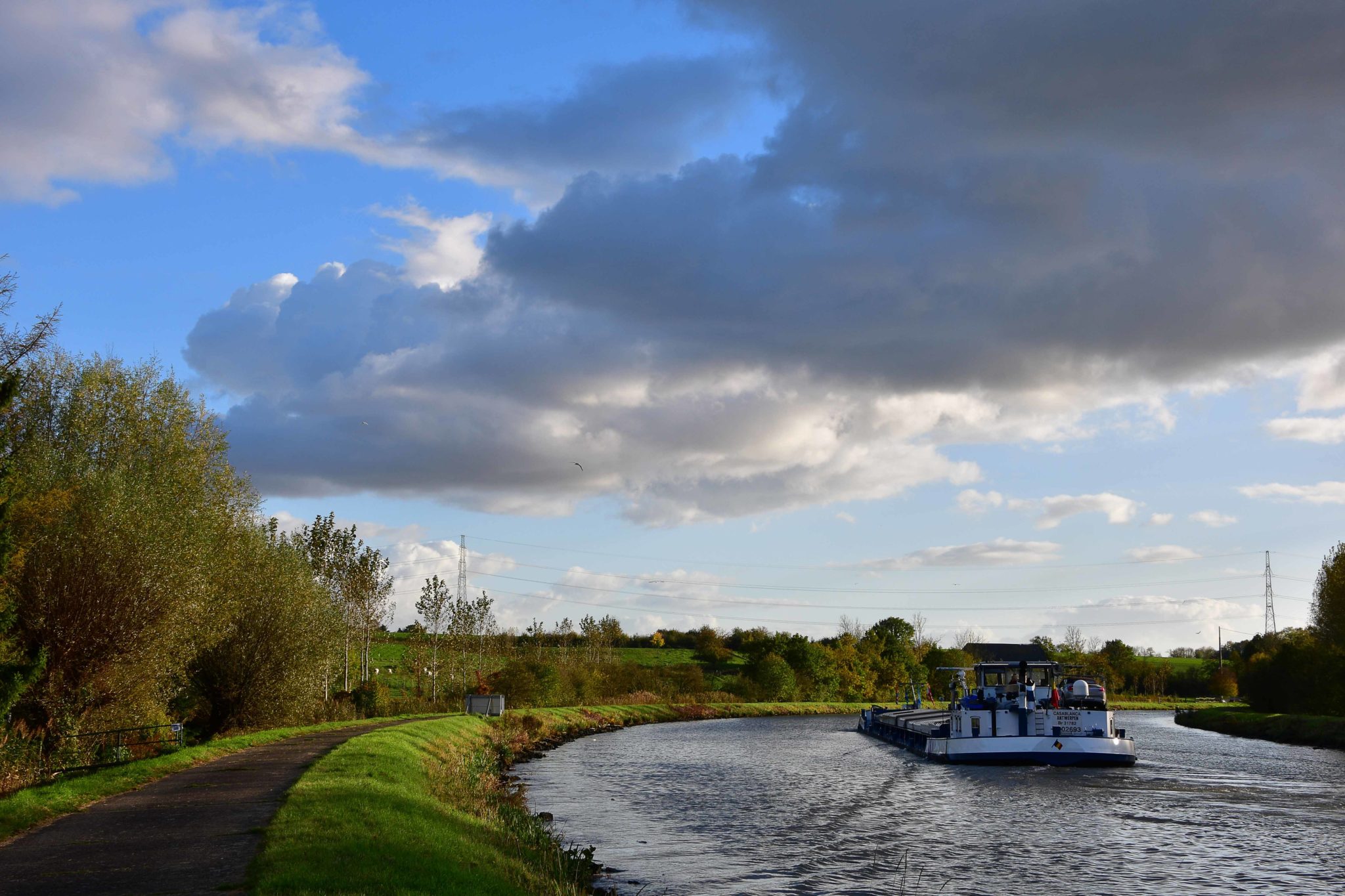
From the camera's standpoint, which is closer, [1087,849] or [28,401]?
[1087,849]

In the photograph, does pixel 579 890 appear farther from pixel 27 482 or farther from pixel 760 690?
pixel 760 690

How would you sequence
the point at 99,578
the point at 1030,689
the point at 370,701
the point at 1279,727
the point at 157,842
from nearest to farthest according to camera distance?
the point at 157,842, the point at 99,578, the point at 1030,689, the point at 370,701, the point at 1279,727

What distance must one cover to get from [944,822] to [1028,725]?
24.5m

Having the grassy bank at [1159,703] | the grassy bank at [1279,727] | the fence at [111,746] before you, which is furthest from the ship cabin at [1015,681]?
the grassy bank at [1159,703]

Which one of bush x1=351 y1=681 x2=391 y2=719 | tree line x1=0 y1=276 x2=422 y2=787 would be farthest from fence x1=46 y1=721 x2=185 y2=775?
bush x1=351 y1=681 x2=391 y2=719

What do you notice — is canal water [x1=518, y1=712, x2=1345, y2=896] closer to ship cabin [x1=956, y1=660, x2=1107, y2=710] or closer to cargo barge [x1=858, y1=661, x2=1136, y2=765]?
cargo barge [x1=858, y1=661, x2=1136, y2=765]

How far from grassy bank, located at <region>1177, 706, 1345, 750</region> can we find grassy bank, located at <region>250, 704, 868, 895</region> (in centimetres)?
5803

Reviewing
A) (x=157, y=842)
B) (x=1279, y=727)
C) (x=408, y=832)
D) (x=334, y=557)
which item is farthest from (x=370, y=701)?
(x=1279, y=727)

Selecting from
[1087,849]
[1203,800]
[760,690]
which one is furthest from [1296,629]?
[1087,849]

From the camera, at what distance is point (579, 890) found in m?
22.3

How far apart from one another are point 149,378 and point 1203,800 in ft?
153

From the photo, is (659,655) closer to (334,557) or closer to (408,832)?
(334,557)

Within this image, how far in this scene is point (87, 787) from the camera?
1077 inches

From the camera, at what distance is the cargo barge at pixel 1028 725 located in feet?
185
